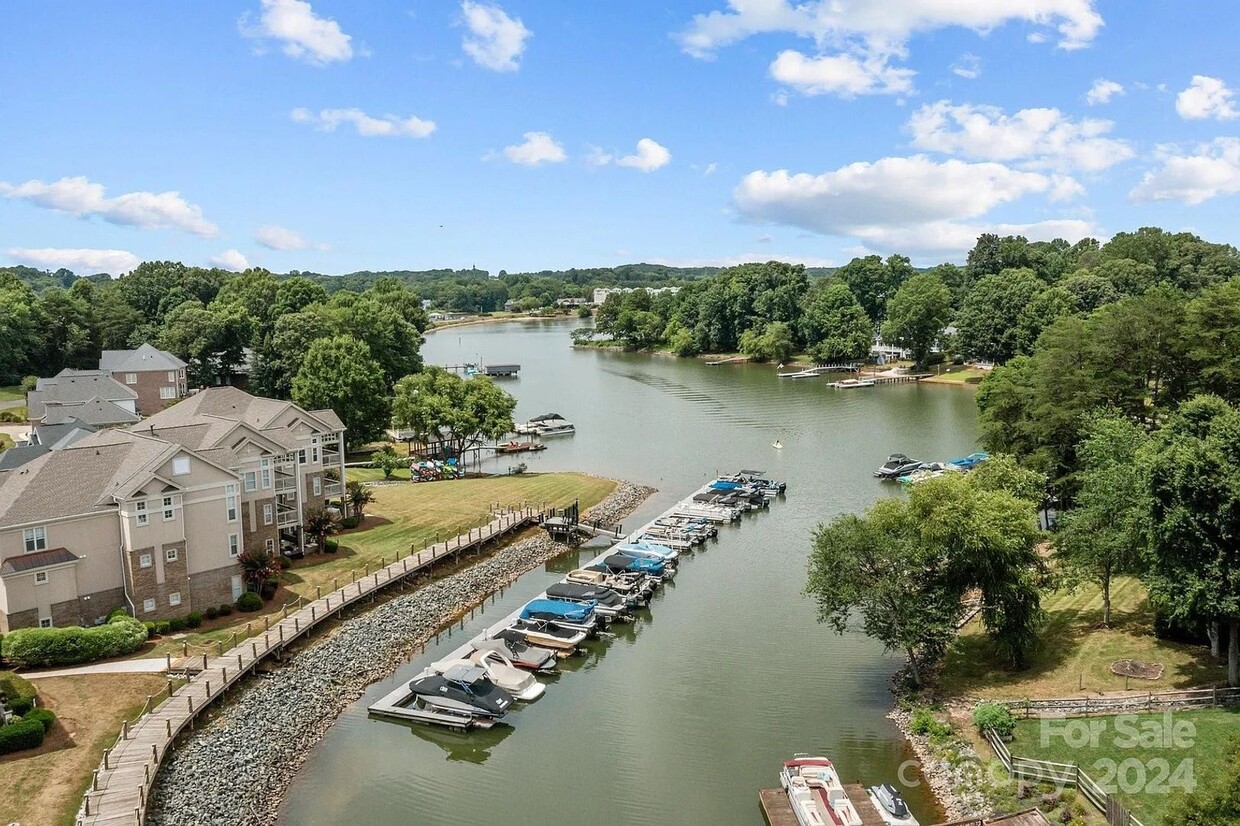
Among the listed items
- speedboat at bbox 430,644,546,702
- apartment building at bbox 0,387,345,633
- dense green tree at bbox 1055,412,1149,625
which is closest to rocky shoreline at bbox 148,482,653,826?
speedboat at bbox 430,644,546,702

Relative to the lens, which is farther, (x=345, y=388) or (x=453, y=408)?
(x=345, y=388)

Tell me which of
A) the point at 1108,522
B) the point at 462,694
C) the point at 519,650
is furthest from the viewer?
the point at 519,650

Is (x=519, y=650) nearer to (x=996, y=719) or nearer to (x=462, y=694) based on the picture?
(x=462, y=694)

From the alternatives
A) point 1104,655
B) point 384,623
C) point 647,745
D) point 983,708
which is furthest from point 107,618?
point 1104,655

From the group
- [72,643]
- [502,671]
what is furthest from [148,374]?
[502,671]

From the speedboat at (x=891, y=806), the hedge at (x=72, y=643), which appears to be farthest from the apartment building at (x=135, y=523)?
the speedboat at (x=891, y=806)

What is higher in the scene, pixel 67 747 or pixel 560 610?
pixel 67 747

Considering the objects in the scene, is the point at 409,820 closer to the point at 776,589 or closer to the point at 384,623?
the point at 384,623
